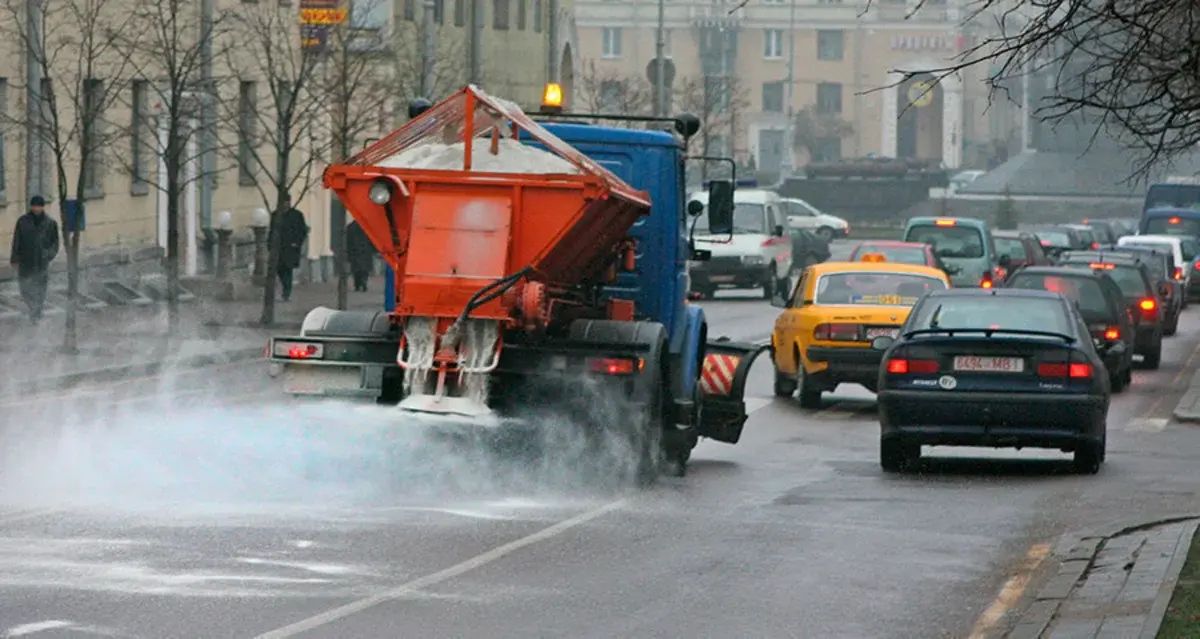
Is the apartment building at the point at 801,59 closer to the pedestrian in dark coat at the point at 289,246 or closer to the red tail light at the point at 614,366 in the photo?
the pedestrian in dark coat at the point at 289,246

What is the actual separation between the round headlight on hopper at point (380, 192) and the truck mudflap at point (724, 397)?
432 cm

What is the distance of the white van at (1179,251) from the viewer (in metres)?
54.5

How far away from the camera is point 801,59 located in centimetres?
13100

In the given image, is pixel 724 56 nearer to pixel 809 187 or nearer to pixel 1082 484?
pixel 809 187

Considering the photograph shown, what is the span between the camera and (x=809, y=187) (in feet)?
347

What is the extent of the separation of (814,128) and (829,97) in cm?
483

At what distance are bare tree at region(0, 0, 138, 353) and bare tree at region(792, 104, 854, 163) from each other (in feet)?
291

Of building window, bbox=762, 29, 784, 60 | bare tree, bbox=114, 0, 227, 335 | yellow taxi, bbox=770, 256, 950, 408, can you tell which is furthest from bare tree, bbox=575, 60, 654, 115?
building window, bbox=762, 29, 784, 60

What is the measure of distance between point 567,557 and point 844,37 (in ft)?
392

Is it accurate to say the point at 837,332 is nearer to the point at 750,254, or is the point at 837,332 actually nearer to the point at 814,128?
the point at 750,254

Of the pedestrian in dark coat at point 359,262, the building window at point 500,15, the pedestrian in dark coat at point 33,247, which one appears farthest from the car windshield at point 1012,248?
the pedestrian in dark coat at point 33,247

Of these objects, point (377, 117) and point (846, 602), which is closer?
point (846, 602)

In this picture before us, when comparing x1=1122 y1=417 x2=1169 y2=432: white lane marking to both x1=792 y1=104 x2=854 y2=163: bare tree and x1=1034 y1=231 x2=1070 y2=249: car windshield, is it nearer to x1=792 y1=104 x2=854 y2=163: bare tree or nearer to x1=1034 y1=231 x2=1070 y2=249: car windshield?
x1=1034 y1=231 x2=1070 y2=249: car windshield

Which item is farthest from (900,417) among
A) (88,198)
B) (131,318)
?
(88,198)
